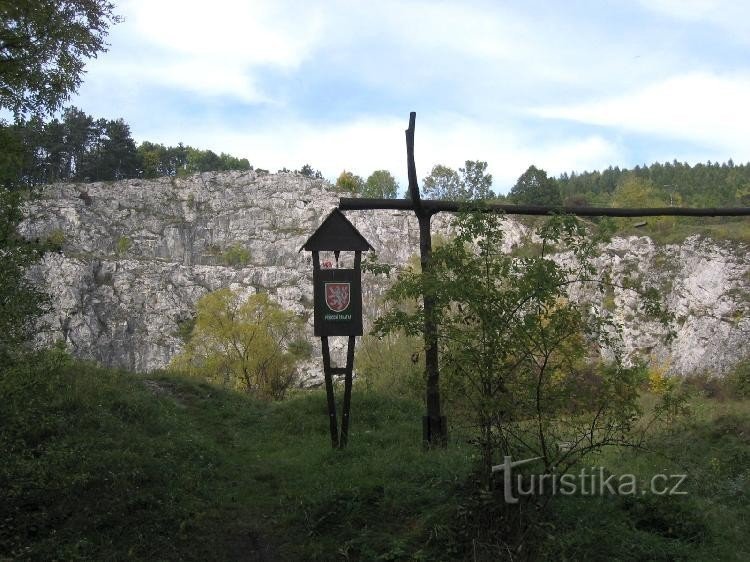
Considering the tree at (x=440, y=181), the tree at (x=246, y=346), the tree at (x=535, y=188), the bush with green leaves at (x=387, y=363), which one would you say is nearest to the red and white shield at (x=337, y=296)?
the bush with green leaves at (x=387, y=363)

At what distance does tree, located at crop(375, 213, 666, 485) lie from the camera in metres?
4.84

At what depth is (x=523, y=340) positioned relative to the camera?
480 centimetres

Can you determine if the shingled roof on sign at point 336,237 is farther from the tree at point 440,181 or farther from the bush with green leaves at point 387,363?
the tree at point 440,181

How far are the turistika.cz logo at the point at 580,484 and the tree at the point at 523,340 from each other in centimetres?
16

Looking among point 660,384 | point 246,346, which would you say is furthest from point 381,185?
point 660,384

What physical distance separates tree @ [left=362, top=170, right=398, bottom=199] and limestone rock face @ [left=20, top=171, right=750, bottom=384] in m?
8.12

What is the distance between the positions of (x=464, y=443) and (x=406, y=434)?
1.79 meters

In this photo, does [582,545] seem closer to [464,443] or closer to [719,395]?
[464,443]

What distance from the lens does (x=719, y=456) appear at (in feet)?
30.3

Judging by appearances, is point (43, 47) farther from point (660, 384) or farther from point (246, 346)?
point (246, 346)

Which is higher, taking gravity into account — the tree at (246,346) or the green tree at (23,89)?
the green tree at (23,89)

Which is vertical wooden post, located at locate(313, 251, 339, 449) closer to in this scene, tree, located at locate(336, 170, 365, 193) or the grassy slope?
the grassy slope

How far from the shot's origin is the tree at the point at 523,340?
15.9 feet

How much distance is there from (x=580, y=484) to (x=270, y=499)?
345 cm
